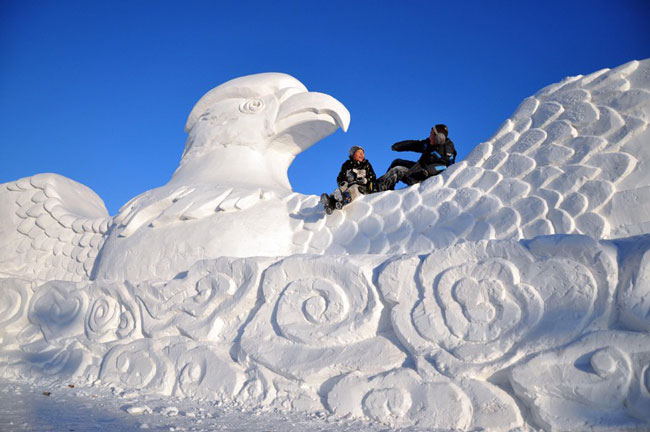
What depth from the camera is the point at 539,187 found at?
300 cm

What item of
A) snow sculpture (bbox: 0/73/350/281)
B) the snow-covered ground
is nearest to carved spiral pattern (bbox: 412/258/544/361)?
the snow-covered ground

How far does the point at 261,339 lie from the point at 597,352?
1.67 metres

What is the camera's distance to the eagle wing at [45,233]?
14.3ft

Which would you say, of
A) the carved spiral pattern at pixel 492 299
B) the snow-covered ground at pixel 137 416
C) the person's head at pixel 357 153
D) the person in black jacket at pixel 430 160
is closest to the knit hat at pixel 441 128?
the person in black jacket at pixel 430 160

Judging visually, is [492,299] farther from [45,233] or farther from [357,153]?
[45,233]

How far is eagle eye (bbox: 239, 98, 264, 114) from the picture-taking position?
4.77m

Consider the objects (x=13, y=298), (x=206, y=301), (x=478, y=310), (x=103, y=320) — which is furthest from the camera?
(x=13, y=298)

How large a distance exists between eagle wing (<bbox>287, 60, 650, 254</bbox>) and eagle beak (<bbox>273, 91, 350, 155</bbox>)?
1.34 metres

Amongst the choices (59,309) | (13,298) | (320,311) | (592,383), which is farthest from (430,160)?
(13,298)

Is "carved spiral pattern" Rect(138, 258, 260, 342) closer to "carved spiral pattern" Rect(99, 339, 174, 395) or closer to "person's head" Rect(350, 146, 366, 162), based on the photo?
"carved spiral pattern" Rect(99, 339, 174, 395)

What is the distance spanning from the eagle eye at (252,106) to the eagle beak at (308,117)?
0.71 ft

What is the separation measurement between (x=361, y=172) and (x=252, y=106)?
164cm

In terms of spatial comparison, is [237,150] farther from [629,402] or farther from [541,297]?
[629,402]

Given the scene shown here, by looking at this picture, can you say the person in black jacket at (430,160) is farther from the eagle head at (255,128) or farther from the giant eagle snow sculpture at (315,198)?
the eagle head at (255,128)
